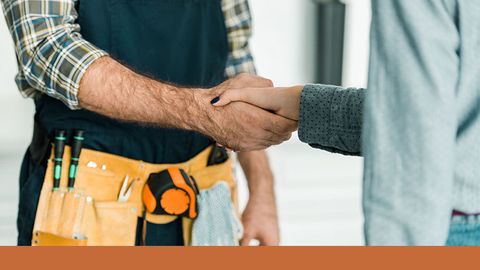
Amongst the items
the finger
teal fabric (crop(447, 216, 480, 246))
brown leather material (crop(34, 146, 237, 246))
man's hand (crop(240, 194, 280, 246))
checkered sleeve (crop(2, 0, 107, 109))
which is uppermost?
checkered sleeve (crop(2, 0, 107, 109))

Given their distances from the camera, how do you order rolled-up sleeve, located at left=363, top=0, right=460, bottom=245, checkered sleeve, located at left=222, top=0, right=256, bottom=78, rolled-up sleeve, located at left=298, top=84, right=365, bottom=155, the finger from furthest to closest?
1. checkered sleeve, located at left=222, top=0, right=256, bottom=78
2. the finger
3. rolled-up sleeve, located at left=298, top=84, right=365, bottom=155
4. rolled-up sleeve, located at left=363, top=0, right=460, bottom=245

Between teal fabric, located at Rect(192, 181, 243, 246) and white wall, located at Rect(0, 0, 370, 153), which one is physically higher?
white wall, located at Rect(0, 0, 370, 153)

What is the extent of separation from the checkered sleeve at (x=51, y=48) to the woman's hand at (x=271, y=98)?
0.80 ft

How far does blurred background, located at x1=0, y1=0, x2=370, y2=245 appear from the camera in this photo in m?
2.62

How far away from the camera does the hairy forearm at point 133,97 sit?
1459mm

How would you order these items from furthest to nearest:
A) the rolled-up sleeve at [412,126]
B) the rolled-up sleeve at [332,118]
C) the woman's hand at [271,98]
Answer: the woman's hand at [271,98] → the rolled-up sleeve at [332,118] → the rolled-up sleeve at [412,126]

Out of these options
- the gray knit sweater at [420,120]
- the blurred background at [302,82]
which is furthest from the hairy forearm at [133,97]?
the blurred background at [302,82]

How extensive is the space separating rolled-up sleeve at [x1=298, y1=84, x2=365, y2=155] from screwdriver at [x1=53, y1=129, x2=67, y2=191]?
509 millimetres

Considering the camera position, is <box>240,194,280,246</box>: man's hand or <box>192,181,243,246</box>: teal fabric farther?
<box>240,194,280,246</box>: man's hand

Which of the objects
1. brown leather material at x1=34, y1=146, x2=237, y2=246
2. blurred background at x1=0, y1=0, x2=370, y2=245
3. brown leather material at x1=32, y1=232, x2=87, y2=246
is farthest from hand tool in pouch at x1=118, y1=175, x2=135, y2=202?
blurred background at x1=0, y1=0, x2=370, y2=245

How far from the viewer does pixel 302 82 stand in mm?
2834

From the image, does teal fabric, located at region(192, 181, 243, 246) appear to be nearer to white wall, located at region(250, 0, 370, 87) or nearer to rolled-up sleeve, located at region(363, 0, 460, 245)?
rolled-up sleeve, located at region(363, 0, 460, 245)

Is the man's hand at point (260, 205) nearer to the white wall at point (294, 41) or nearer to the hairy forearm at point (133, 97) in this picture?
the hairy forearm at point (133, 97)

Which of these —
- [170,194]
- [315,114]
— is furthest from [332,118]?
[170,194]
